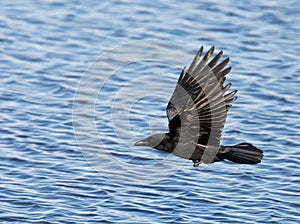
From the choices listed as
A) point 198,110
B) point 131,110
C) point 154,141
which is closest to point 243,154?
point 198,110

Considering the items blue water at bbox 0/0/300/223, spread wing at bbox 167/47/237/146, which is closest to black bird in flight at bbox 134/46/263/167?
spread wing at bbox 167/47/237/146

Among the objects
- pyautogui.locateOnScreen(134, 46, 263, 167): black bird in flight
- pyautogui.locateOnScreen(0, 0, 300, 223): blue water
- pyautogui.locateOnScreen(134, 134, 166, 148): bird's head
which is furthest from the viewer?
pyautogui.locateOnScreen(0, 0, 300, 223): blue water

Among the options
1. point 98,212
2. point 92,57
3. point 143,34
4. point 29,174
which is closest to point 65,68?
point 92,57

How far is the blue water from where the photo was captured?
9164 mm

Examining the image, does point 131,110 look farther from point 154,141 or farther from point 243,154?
point 243,154

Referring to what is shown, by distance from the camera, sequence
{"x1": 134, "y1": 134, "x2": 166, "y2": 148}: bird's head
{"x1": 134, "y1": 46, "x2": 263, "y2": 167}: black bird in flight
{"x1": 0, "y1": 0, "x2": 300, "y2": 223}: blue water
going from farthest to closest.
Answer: {"x1": 0, "y1": 0, "x2": 300, "y2": 223}: blue water, {"x1": 134, "y1": 134, "x2": 166, "y2": 148}: bird's head, {"x1": 134, "y1": 46, "x2": 263, "y2": 167}: black bird in flight

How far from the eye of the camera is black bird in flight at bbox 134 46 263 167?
7785 mm

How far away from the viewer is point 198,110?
25.9 ft

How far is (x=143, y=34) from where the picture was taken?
14.4 metres

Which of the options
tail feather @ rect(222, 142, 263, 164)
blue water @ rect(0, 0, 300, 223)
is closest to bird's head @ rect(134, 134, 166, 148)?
tail feather @ rect(222, 142, 263, 164)

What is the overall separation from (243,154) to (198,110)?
0.78 m

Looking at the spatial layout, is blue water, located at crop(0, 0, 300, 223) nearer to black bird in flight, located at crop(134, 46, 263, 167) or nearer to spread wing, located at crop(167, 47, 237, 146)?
black bird in flight, located at crop(134, 46, 263, 167)

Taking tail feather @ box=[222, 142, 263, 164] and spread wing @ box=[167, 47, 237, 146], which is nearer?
spread wing @ box=[167, 47, 237, 146]

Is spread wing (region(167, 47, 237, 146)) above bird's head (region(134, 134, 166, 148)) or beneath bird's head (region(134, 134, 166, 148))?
above
